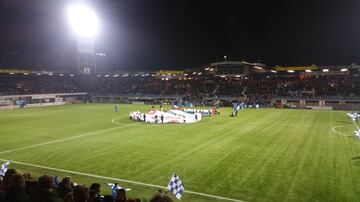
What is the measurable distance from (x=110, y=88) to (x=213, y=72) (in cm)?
3297

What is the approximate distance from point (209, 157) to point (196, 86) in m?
64.3

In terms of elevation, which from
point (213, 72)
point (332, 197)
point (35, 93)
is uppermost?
point (213, 72)

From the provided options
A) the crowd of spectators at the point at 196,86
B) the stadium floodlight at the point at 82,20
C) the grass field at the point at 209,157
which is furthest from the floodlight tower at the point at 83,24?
the grass field at the point at 209,157

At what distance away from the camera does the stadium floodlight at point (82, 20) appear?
5428 centimetres

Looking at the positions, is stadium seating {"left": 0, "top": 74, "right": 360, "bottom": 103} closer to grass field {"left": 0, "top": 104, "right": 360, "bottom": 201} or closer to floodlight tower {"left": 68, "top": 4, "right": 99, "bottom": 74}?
floodlight tower {"left": 68, "top": 4, "right": 99, "bottom": 74}

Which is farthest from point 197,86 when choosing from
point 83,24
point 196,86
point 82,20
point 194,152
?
point 194,152

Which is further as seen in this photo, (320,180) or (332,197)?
(320,180)

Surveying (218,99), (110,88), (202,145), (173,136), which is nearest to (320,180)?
(202,145)

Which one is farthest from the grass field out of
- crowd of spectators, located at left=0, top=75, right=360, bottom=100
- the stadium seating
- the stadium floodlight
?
crowd of spectators, located at left=0, top=75, right=360, bottom=100

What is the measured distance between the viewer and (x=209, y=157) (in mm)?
20953

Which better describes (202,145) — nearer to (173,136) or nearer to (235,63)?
(173,136)

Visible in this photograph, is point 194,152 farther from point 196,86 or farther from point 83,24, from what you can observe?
point 196,86

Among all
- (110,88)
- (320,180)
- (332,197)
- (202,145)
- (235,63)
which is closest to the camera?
(332,197)

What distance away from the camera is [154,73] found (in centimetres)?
8944
